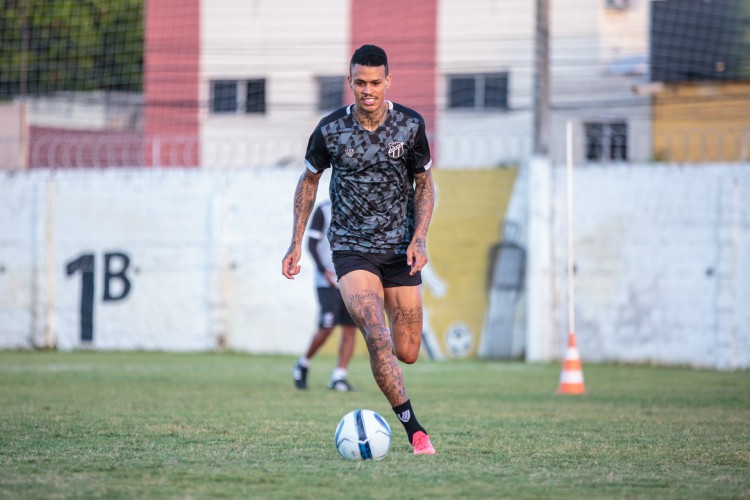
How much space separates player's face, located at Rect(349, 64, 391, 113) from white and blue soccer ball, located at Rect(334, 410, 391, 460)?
74.8 inches

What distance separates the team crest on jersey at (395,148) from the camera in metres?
7.10

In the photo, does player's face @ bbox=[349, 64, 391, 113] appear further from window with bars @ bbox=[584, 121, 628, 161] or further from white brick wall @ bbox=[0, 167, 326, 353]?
window with bars @ bbox=[584, 121, 628, 161]

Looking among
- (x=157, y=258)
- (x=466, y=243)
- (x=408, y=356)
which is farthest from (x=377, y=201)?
(x=157, y=258)

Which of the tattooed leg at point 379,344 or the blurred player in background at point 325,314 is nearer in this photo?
the tattooed leg at point 379,344

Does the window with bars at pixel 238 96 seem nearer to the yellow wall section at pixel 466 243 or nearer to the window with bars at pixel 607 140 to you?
the window with bars at pixel 607 140

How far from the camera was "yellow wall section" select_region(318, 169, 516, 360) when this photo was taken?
18.1m

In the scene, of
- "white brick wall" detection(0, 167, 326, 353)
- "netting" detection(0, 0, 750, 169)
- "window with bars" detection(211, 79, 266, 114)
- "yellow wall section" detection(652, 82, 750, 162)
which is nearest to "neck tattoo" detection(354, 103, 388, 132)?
"white brick wall" detection(0, 167, 326, 353)

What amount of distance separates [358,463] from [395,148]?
1.99 m

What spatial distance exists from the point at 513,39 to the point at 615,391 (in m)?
13.4

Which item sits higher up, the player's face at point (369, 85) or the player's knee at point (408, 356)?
the player's face at point (369, 85)

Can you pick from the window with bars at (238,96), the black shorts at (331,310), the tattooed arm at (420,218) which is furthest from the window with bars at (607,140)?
the tattooed arm at (420,218)

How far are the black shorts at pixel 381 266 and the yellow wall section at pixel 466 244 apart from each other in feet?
35.7

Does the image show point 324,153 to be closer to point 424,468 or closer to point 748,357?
point 424,468

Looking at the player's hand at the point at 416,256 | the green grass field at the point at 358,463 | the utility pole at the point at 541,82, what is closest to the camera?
the green grass field at the point at 358,463
